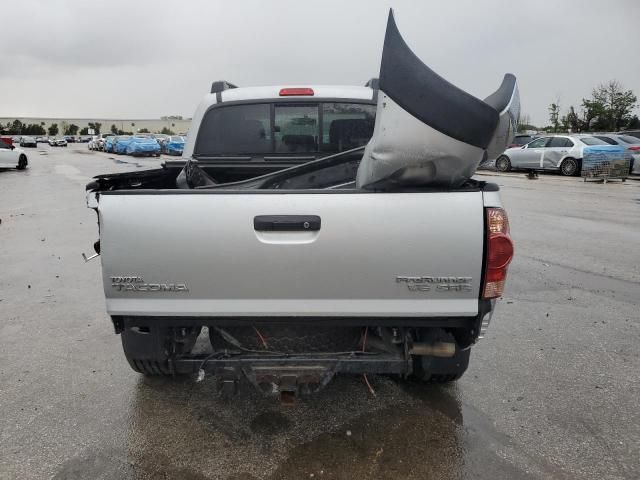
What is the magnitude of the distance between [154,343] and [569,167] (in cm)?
2103

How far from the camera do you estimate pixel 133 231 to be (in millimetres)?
2547

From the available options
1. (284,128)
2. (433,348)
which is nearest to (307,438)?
(433,348)

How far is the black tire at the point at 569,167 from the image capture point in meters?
19.9

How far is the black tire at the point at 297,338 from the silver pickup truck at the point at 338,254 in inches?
4.3

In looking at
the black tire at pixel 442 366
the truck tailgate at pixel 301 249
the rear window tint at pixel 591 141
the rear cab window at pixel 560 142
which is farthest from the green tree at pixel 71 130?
Result: the black tire at pixel 442 366

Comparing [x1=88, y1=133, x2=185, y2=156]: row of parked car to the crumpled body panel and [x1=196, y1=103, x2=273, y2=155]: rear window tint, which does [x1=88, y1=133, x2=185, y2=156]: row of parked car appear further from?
the crumpled body panel

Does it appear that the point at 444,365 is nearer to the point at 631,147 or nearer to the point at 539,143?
the point at 631,147

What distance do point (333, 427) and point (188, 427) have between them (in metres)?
0.95

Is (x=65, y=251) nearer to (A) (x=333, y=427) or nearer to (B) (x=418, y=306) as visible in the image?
(A) (x=333, y=427)

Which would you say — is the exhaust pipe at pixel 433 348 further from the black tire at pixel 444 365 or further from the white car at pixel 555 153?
the white car at pixel 555 153

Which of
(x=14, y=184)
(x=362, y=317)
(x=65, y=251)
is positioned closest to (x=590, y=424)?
(x=362, y=317)

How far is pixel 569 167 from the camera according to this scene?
66.2ft

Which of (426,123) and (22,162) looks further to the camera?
(22,162)

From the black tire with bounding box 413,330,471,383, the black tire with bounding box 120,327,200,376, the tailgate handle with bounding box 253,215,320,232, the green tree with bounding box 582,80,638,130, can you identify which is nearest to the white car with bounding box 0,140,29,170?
the black tire with bounding box 120,327,200,376
